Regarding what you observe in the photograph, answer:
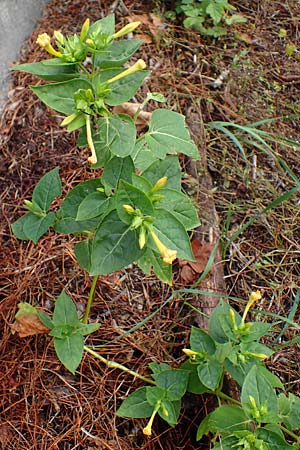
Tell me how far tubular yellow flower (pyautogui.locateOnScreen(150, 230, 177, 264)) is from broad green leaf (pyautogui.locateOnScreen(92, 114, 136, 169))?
0.19m

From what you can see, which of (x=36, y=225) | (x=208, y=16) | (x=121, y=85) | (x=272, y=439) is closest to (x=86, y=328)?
(x=36, y=225)

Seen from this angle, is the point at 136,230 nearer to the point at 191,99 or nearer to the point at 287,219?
the point at 287,219

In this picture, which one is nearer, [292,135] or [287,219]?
[287,219]

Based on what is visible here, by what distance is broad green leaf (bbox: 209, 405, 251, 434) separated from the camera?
143 cm

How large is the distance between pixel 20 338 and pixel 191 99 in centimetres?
116

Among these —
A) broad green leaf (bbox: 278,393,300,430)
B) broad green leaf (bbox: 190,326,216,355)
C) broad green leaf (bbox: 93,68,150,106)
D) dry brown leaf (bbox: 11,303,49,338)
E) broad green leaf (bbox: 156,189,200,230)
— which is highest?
broad green leaf (bbox: 93,68,150,106)

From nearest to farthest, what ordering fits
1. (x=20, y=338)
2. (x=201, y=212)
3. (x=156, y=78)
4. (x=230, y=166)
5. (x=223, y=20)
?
(x=20, y=338)
(x=201, y=212)
(x=230, y=166)
(x=156, y=78)
(x=223, y=20)

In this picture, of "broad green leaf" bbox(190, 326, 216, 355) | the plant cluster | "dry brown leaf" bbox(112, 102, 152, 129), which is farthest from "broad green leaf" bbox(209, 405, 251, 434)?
the plant cluster

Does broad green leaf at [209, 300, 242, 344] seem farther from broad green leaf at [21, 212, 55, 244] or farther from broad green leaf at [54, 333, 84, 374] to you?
broad green leaf at [21, 212, 55, 244]

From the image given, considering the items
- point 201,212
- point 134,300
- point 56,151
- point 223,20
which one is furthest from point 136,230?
point 223,20

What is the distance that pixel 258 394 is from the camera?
4.57 feet

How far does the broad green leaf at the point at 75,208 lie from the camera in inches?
57.1

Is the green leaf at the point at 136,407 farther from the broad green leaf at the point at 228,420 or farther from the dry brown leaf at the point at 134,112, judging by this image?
the dry brown leaf at the point at 134,112

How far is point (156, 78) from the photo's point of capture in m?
2.41
